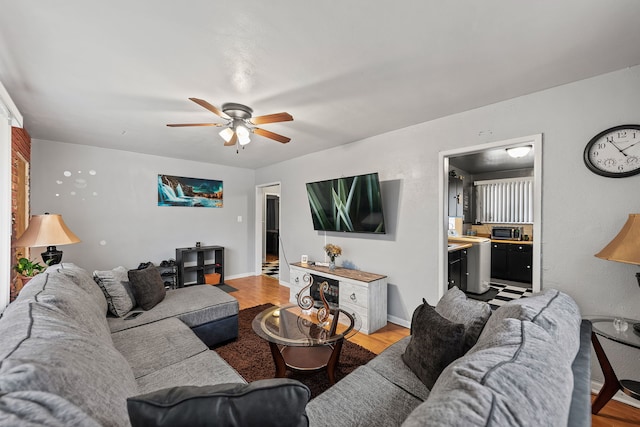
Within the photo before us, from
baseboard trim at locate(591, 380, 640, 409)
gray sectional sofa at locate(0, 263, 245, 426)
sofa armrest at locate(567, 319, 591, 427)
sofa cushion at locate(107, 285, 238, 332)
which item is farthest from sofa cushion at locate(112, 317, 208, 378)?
baseboard trim at locate(591, 380, 640, 409)

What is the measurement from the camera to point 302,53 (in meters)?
1.74

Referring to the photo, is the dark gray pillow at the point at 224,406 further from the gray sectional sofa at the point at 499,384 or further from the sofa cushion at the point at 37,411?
the gray sectional sofa at the point at 499,384

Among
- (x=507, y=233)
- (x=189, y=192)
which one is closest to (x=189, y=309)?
(x=189, y=192)

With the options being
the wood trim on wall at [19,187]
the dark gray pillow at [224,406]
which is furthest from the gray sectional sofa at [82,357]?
the wood trim on wall at [19,187]

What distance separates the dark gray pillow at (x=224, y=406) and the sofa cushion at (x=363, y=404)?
518mm

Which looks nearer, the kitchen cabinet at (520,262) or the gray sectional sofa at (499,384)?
the gray sectional sofa at (499,384)

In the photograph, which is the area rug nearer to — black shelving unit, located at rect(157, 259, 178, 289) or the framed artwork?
black shelving unit, located at rect(157, 259, 178, 289)

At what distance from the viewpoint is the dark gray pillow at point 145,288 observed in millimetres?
2496

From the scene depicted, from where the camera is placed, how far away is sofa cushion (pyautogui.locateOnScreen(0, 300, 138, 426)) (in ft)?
2.32

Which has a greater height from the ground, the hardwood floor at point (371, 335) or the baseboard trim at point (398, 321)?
the baseboard trim at point (398, 321)

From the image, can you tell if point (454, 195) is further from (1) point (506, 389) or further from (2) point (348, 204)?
(1) point (506, 389)

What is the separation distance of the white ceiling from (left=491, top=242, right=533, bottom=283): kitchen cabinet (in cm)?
379

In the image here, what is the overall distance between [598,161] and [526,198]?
4.07 m

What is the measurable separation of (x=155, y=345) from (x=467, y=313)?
2.09 metres
